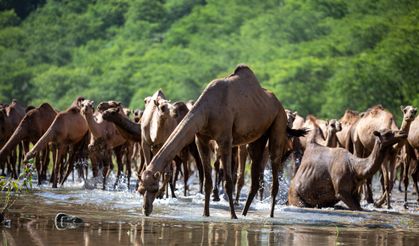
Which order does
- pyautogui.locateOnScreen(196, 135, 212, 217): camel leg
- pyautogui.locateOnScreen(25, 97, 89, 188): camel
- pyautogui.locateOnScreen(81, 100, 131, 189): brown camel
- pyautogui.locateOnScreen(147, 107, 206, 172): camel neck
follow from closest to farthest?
pyautogui.locateOnScreen(147, 107, 206, 172): camel neck
pyautogui.locateOnScreen(196, 135, 212, 217): camel leg
pyautogui.locateOnScreen(25, 97, 89, 188): camel
pyautogui.locateOnScreen(81, 100, 131, 189): brown camel

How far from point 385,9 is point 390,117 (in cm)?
5045

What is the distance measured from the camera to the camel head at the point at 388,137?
1557 centimetres

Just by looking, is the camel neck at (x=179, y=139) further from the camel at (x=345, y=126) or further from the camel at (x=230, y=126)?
the camel at (x=345, y=126)

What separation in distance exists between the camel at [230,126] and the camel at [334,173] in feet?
6.46

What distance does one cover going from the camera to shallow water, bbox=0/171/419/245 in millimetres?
10083

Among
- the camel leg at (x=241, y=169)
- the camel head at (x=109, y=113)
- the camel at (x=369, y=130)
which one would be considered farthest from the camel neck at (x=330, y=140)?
the camel head at (x=109, y=113)

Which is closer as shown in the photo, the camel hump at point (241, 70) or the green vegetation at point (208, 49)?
the camel hump at point (241, 70)

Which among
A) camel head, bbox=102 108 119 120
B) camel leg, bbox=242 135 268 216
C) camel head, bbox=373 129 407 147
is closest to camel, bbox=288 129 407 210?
camel head, bbox=373 129 407 147

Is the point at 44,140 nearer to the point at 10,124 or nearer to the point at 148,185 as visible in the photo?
the point at 10,124

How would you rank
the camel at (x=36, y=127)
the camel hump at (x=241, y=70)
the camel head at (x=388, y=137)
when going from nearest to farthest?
the camel hump at (x=241, y=70) < the camel head at (x=388, y=137) < the camel at (x=36, y=127)

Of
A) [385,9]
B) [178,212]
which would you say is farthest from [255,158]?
[385,9]

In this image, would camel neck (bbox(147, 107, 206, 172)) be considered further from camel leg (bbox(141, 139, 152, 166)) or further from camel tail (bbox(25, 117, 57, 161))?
camel tail (bbox(25, 117, 57, 161))

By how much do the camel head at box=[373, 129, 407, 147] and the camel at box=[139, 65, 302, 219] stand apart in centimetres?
200

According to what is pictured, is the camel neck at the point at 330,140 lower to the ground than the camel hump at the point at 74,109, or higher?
lower
